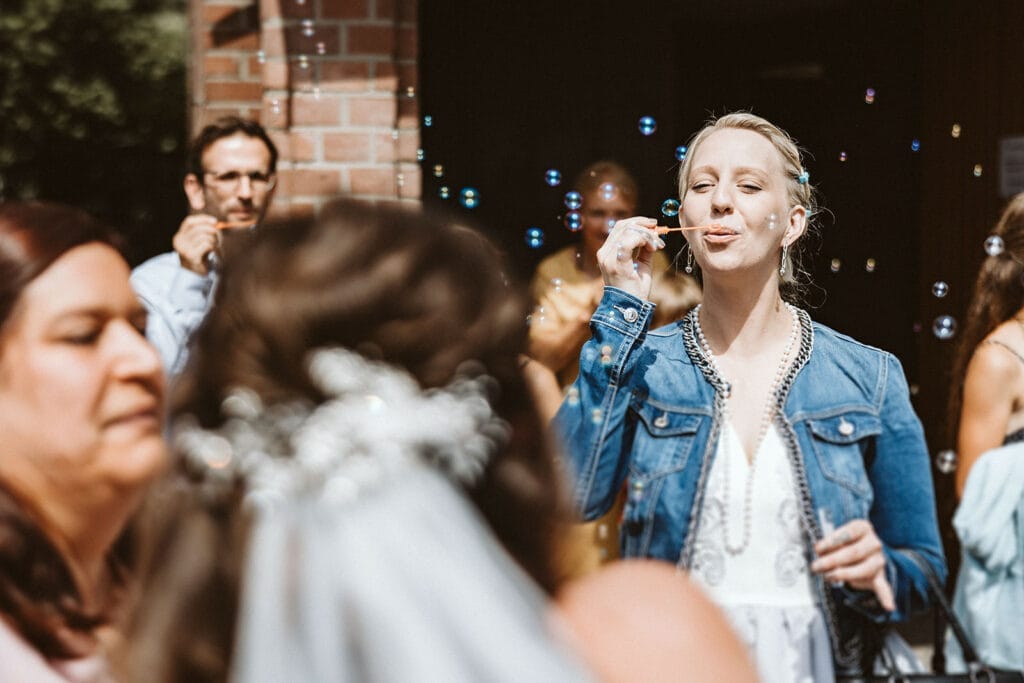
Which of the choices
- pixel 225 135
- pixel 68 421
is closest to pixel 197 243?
pixel 225 135

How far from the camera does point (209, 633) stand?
99 cm

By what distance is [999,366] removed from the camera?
3162mm

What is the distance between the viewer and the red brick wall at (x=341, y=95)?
379 centimetres

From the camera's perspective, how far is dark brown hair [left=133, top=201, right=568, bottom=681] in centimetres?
100

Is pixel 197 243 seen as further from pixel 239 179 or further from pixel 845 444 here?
pixel 845 444

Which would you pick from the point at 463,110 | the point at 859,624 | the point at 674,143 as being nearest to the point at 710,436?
the point at 859,624

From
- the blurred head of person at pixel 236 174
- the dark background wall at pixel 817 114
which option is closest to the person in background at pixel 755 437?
the blurred head of person at pixel 236 174

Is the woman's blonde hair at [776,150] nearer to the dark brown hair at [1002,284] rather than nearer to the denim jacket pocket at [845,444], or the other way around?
the denim jacket pocket at [845,444]

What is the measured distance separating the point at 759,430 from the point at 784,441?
6 cm

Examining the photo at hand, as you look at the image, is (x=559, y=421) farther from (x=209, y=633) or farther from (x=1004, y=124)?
(x=1004, y=124)

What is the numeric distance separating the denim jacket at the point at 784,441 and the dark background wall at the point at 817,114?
210 cm

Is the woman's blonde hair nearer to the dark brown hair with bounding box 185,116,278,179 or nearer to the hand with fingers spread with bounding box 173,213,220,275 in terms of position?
the hand with fingers spread with bounding box 173,213,220,275

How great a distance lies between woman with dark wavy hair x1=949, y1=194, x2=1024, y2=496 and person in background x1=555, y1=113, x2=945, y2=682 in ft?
3.23

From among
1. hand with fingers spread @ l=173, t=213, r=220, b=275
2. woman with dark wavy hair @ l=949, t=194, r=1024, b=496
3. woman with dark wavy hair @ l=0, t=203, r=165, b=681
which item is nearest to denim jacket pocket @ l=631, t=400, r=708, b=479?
woman with dark wavy hair @ l=0, t=203, r=165, b=681
